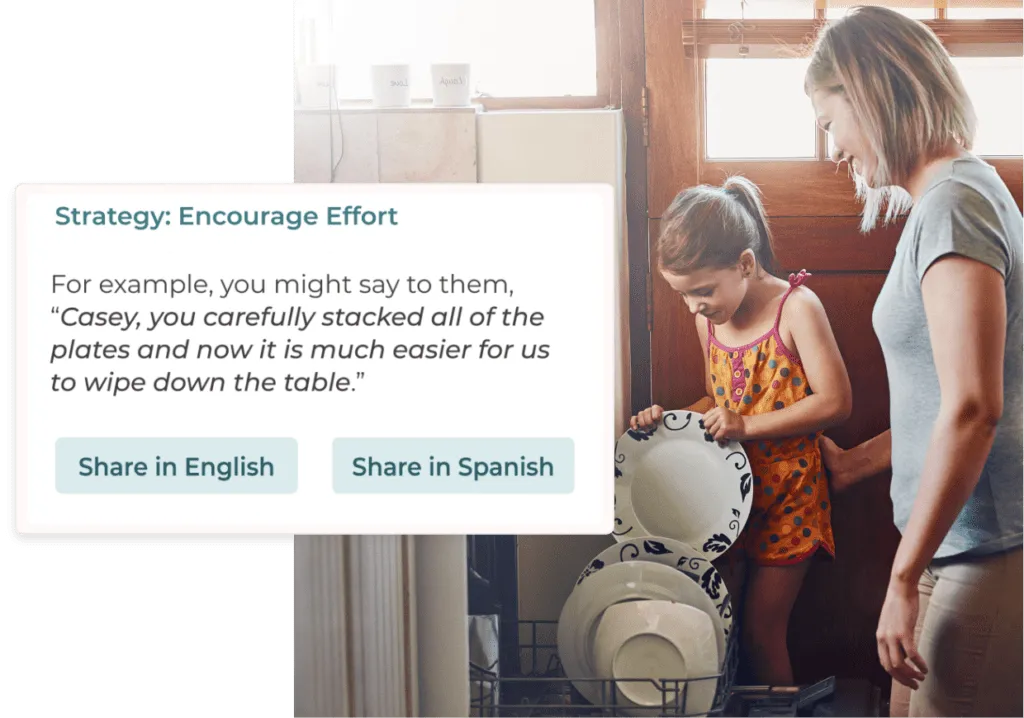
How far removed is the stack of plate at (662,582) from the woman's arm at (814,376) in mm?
86

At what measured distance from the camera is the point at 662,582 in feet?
4.48

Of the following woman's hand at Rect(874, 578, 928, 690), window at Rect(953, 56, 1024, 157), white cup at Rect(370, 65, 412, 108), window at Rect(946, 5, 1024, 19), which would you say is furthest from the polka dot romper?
white cup at Rect(370, 65, 412, 108)

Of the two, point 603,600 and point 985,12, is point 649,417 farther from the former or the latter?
point 985,12

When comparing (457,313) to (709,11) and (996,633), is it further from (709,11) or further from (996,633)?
(996,633)

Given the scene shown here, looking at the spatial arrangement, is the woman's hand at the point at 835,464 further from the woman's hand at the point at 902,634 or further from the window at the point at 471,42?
the window at the point at 471,42

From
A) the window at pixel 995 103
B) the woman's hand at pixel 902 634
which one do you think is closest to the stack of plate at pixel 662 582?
the woman's hand at pixel 902 634

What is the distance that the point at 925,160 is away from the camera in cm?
130

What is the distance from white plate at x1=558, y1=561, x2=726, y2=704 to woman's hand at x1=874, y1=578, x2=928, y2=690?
0.75ft

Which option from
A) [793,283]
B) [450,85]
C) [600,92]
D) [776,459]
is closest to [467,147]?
[450,85]

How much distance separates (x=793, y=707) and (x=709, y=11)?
3.25ft

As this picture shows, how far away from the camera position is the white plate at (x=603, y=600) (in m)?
1.36

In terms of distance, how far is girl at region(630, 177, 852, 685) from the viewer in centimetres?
135

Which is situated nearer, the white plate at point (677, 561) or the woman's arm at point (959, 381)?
the woman's arm at point (959, 381)

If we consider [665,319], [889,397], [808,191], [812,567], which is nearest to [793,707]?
[812,567]
